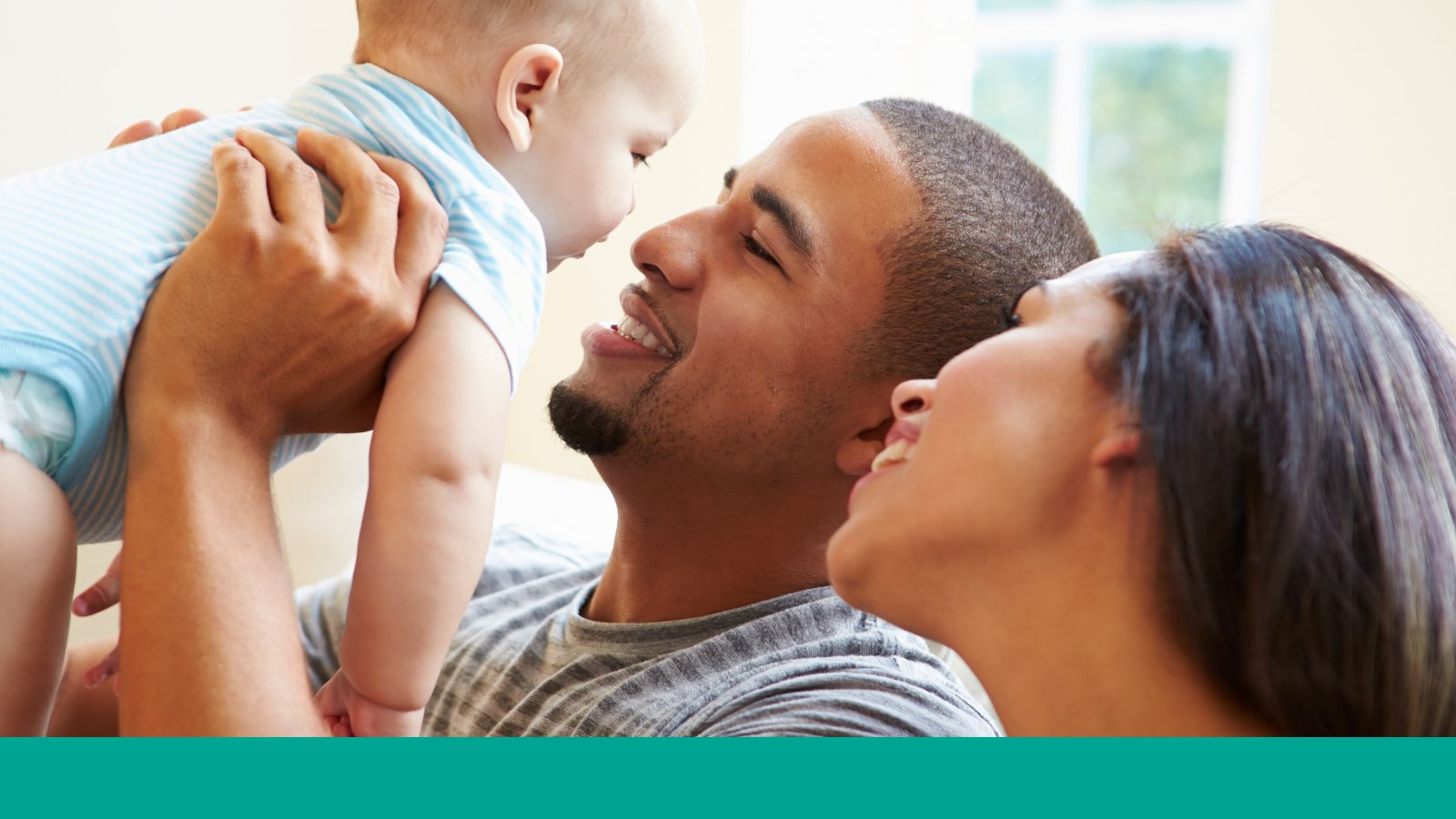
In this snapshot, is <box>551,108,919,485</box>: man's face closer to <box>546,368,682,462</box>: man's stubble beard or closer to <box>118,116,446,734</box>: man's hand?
<box>546,368,682,462</box>: man's stubble beard

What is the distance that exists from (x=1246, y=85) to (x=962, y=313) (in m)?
3.13

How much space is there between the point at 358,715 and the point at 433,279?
352 millimetres

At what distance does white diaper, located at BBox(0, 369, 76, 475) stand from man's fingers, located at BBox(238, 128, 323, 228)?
23 cm

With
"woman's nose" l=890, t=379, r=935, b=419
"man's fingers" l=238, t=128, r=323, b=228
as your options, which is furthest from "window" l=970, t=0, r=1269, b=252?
"man's fingers" l=238, t=128, r=323, b=228

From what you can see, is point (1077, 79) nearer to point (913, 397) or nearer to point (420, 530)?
point (913, 397)

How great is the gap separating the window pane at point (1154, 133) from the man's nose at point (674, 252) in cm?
335

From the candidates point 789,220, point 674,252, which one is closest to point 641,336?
point 674,252

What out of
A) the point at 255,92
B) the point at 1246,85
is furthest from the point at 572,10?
the point at 1246,85

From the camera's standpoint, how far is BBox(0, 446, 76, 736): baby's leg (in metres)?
0.93

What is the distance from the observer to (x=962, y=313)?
1370 millimetres

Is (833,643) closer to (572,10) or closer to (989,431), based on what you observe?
(989,431)

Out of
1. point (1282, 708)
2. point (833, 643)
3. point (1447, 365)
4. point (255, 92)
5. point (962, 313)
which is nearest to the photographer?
point (1282, 708)

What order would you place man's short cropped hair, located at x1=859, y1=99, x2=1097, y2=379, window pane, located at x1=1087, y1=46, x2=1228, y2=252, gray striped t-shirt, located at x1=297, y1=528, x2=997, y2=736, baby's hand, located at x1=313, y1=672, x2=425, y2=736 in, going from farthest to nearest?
1. window pane, located at x1=1087, y1=46, x2=1228, y2=252
2. man's short cropped hair, located at x1=859, y1=99, x2=1097, y2=379
3. gray striped t-shirt, located at x1=297, y1=528, x2=997, y2=736
4. baby's hand, located at x1=313, y1=672, x2=425, y2=736

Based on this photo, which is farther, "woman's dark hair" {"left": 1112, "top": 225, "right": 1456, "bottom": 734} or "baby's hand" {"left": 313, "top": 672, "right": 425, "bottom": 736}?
"baby's hand" {"left": 313, "top": 672, "right": 425, "bottom": 736}
